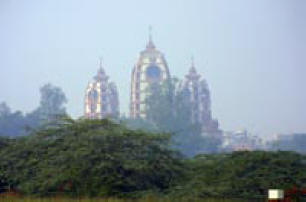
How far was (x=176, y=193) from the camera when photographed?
29438 mm

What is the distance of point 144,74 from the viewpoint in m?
160

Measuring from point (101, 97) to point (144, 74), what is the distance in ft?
27.0

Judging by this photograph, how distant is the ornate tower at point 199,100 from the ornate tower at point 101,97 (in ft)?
39.3

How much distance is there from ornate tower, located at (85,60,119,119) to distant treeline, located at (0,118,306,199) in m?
124

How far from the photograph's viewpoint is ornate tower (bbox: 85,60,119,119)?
15950 centimetres

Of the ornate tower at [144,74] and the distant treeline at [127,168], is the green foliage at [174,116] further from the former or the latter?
the distant treeline at [127,168]

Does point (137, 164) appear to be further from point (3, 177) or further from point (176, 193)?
point (3, 177)

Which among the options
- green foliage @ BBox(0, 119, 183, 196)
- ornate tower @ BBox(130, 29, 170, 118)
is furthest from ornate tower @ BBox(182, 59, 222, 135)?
green foliage @ BBox(0, 119, 183, 196)

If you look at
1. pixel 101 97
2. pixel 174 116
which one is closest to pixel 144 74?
pixel 101 97

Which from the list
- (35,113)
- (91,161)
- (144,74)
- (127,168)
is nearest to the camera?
(127,168)

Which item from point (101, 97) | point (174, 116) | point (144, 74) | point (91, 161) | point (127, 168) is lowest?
point (127, 168)

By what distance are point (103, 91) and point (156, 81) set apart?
11476mm

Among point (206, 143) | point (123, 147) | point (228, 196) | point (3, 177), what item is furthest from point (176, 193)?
point (206, 143)

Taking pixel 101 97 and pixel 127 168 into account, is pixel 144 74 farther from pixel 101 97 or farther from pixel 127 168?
pixel 127 168
